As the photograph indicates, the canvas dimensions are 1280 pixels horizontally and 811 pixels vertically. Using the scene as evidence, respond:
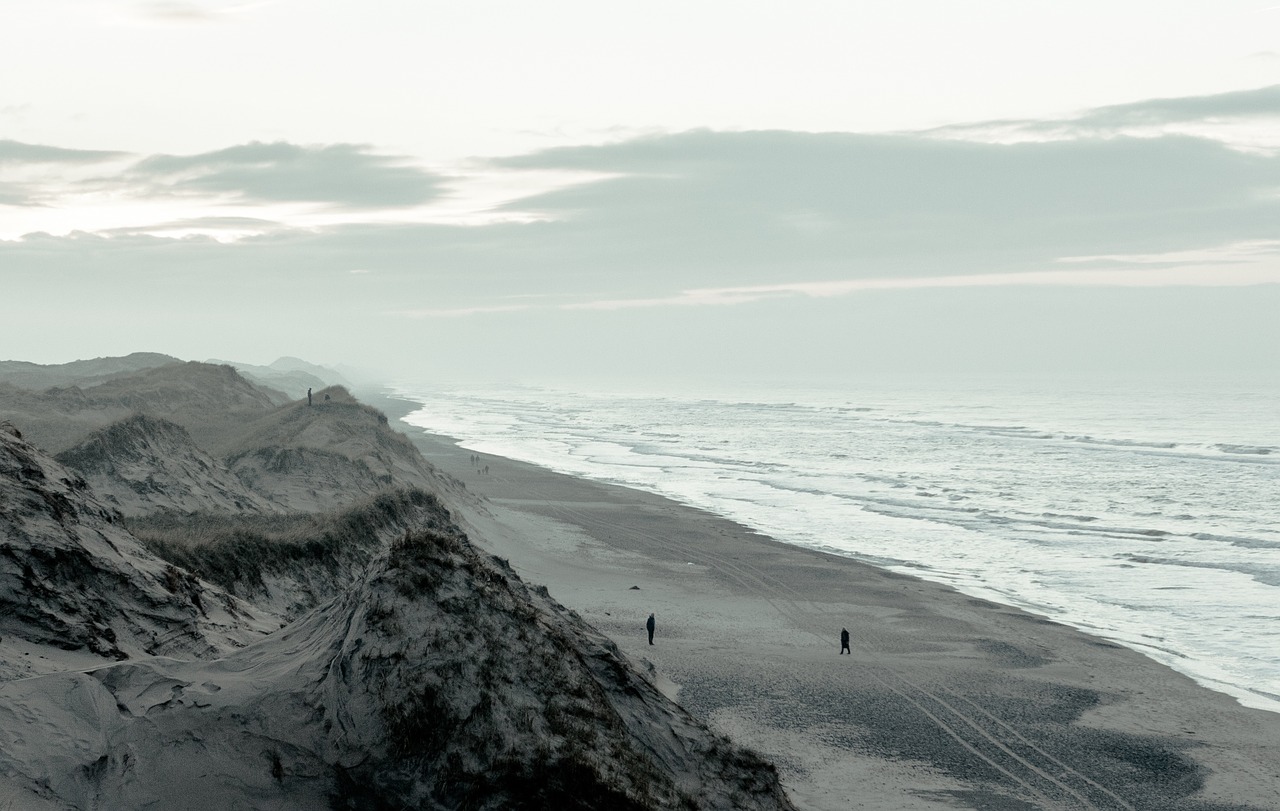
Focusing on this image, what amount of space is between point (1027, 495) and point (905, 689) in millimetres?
37475

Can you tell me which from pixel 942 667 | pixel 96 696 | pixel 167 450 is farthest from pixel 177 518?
pixel 942 667

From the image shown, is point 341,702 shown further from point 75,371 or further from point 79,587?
point 75,371

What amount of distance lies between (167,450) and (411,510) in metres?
8.45

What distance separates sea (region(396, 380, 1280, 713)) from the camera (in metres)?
30.1

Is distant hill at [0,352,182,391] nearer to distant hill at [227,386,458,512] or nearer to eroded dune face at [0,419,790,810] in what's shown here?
distant hill at [227,386,458,512]

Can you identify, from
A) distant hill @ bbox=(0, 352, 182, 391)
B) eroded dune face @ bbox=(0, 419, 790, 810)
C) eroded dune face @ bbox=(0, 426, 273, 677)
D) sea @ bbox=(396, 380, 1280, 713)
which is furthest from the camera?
distant hill @ bbox=(0, 352, 182, 391)

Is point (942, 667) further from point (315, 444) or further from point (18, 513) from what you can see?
point (315, 444)

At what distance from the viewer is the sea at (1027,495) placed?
30.1 meters

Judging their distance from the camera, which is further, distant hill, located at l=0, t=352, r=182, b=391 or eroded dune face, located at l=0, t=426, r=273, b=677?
distant hill, located at l=0, t=352, r=182, b=391

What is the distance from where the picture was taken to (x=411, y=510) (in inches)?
1133

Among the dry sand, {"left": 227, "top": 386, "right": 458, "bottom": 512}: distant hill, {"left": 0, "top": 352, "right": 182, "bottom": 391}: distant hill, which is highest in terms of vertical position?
{"left": 0, "top": 352, "right": 182, "bottom": 391}: distant hill

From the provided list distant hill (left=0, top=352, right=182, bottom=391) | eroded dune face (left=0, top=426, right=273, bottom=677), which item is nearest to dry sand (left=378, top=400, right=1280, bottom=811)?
eroded dune face (left=0, top=426, right=273, bottom=677)

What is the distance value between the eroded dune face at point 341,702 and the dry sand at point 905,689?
877 millimetres

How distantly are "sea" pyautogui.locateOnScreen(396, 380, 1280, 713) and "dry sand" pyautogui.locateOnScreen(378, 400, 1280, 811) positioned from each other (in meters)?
2.38
